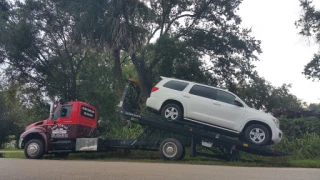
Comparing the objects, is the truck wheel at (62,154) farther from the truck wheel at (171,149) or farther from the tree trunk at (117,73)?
the tree trunk at (117,73)

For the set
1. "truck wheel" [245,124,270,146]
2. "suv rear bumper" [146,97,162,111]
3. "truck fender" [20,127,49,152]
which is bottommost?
"truck fender" [20,127,49,152]

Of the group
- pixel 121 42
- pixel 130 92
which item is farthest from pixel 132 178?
pixel 121 42

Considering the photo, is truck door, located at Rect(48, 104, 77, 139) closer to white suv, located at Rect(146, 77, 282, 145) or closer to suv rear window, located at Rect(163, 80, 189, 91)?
white suv, located at Rect(146, 77, 282, 145)

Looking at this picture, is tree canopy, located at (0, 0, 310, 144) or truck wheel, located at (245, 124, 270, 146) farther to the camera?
tree canopy, located at (0, 0, 310, 144)

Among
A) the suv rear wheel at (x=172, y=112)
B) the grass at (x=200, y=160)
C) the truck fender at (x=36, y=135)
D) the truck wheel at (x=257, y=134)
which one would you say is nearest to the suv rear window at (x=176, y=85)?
the suv rear wheel at (x=172, y=112)

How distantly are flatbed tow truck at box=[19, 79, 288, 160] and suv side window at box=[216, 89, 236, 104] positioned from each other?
1.17 m

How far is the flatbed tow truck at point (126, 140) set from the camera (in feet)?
42.7

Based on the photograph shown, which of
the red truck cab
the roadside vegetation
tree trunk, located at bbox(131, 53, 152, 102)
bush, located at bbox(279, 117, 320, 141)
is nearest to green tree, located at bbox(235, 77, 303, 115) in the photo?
the roadside vegetation

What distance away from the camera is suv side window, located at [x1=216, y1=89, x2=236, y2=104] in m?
12.9

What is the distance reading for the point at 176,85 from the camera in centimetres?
1333

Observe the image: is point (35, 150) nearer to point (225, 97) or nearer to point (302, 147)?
point (225, 97)

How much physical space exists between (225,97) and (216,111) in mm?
645

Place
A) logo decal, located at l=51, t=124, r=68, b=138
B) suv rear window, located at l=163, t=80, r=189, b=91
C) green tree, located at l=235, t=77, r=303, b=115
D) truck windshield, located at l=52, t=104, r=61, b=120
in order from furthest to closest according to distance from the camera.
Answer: green tree, located at l=235, t=77, r=303, b=115
truck windshield, located at l=52, t=104, r=61, b=120
logo decal, located at l=51, t=124, r=68, b=138
suv rear window, located at l=163, t=80, r=189, b=91

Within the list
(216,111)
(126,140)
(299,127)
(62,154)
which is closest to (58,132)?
(62,154)
